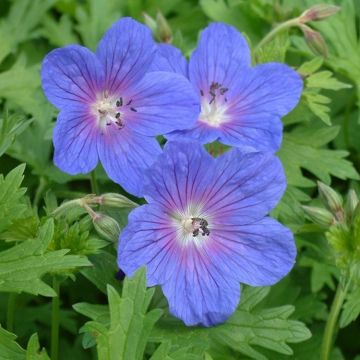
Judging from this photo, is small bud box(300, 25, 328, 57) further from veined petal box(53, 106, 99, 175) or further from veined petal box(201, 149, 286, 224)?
veined petal box(53, 106, 99, 175)

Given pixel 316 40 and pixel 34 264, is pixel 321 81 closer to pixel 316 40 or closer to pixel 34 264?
pixel 316 40

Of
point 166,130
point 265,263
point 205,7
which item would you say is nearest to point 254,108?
point 166,130

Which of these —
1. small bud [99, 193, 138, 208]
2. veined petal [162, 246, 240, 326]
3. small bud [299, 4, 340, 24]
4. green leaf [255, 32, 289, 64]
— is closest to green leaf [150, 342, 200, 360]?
veined petal [162, 246, 240, 326]

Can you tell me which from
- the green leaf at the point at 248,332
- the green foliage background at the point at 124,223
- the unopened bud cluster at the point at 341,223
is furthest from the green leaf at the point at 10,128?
the unopened bud cluster at the point at 341,223

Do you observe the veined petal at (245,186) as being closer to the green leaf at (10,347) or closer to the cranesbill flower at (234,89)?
the cranesbill flower at (234,89)

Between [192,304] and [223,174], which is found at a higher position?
[223,174]

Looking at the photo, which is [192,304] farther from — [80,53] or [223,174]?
[80,53]
